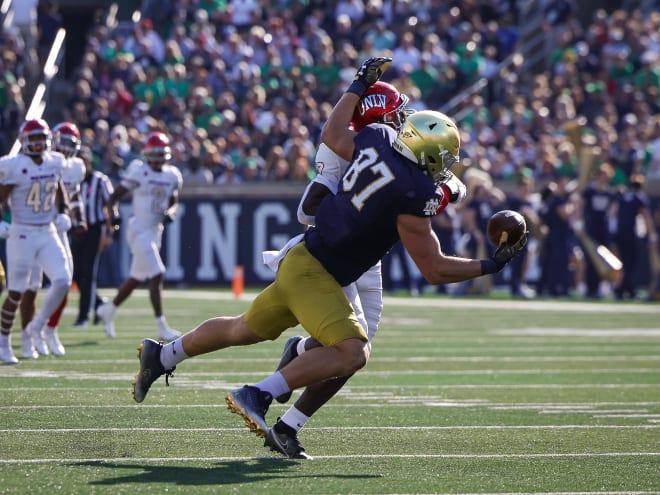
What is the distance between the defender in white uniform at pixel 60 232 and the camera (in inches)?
451

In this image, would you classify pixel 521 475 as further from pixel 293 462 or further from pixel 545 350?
pixel 545 350

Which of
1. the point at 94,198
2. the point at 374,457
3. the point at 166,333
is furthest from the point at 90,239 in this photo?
the point at 374,457

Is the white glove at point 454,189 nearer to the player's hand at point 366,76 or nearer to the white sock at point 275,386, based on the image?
the player's hand at point 366,76

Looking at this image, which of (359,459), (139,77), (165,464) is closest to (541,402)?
(359,459)

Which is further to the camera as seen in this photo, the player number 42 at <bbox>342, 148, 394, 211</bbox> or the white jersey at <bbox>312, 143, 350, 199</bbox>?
the white jersey at <bbox>312, 143, 350, 199</bbox>

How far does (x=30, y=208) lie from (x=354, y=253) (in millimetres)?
5304

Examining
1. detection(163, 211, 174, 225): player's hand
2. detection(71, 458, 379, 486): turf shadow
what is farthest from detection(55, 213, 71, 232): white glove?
detection(71, 458, 379, 486): turf shadow

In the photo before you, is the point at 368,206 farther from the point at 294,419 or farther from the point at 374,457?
the point at 374,457

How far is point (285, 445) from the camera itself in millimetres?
6590

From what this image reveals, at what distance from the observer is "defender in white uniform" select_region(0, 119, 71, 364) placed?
1122cm

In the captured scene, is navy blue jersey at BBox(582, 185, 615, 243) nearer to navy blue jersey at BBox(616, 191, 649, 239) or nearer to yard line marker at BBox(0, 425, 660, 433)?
navy blue jersey at BBox(616, 191, 649, 239)

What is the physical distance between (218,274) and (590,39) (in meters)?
7.34

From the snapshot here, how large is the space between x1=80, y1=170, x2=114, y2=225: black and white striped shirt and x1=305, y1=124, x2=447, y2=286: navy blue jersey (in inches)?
348

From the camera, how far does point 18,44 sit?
76.5 feet
